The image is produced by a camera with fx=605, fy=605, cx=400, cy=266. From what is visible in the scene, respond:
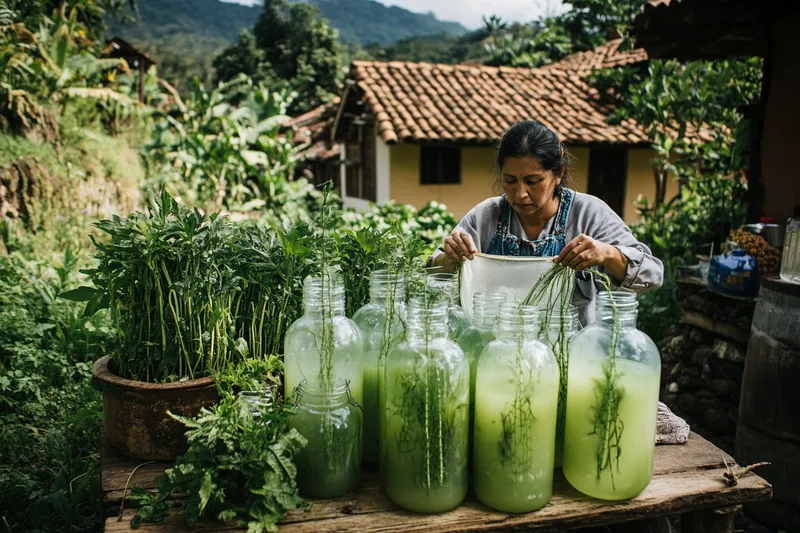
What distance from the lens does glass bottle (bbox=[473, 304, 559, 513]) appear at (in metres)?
1.26

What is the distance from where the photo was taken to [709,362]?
4391mm

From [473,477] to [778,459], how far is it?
220 centimetres

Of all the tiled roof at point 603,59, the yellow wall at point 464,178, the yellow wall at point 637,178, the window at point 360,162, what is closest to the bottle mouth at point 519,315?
the yellow wall at point 464,178

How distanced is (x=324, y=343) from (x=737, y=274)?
3.62 m

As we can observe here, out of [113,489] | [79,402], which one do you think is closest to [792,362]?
[113,489]

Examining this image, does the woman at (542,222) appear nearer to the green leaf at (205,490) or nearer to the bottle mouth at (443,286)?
the bottle mouth at (443,286)

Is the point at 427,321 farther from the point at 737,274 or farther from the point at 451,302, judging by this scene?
the point at 737,274

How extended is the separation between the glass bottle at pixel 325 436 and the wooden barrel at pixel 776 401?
230cm

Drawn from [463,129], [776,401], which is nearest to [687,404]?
[776,401]

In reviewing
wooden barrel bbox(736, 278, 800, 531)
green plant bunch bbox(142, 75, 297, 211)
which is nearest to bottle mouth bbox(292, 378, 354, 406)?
wooden barrel bbox(736, 278, 800, 531)

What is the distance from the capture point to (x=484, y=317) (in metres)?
1.45

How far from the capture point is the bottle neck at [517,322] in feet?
4.08

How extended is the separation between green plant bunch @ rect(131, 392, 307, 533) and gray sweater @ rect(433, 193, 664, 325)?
101 centimetres

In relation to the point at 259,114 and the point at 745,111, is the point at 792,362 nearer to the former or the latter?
the point at 745,111
